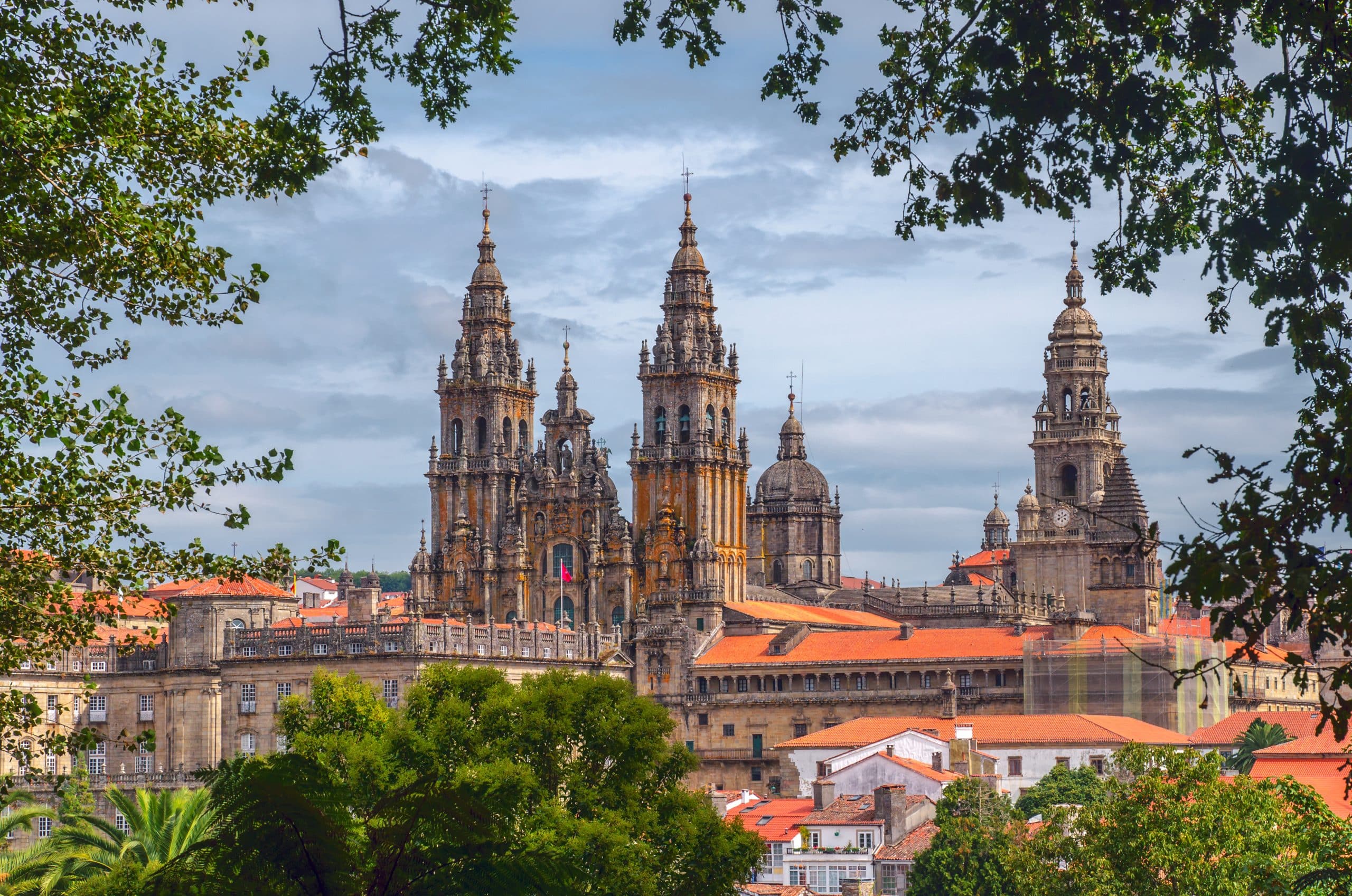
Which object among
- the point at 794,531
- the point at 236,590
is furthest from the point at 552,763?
the point at 794,531

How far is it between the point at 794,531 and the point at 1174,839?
10155 cm

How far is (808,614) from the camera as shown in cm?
13975

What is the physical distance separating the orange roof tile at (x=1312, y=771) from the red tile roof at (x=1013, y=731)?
1272 cm

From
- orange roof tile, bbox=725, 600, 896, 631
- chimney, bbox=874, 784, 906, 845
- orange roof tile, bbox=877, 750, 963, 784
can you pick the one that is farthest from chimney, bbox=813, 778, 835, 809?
orange roof tile, bbox=725, 600, 896, 631

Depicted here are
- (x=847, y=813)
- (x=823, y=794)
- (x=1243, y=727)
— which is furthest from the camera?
(x=1243, y=727)

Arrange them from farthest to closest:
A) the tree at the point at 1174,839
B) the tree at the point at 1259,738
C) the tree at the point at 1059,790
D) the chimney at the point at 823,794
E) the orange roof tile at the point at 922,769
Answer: the tree at the point at 1259,738, the tree at the point at 1059,790, the orange roof tile at the point at 922,769, the chimney at the point at 823,794, the tree at the point at 1174,839

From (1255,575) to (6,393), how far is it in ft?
47.5

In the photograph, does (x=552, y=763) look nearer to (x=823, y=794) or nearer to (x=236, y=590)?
(x=823, y=794)

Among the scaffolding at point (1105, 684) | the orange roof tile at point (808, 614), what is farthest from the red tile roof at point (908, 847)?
the orange roof tile at point (808, 614)

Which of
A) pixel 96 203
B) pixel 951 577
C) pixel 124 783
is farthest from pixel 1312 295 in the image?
pixel 951 577

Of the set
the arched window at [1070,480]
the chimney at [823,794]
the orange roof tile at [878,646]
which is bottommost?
the chimney at [823,794]

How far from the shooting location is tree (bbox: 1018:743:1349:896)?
180 ft

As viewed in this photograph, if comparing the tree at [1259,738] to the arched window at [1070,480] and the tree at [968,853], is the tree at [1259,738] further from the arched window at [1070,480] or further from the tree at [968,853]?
the arched window at [1070,480]

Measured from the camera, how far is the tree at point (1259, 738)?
106875 millimetres
